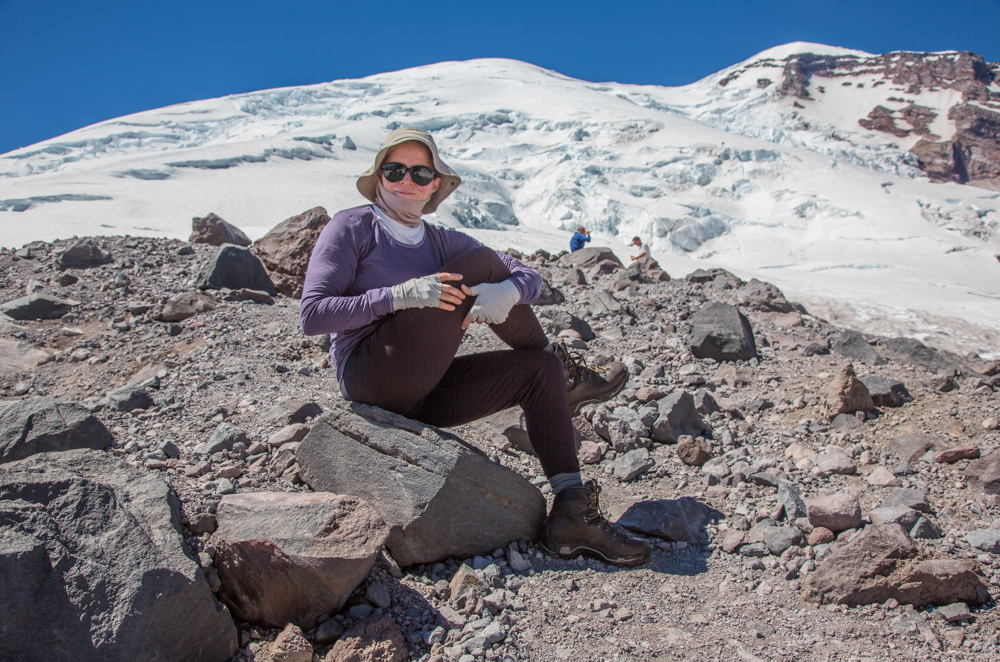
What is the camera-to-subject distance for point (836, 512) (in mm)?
2428

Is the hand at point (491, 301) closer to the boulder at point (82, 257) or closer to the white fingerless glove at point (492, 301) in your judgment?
the white fingerless glove at point (492, 301)

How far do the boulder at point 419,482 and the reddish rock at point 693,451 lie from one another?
120cm

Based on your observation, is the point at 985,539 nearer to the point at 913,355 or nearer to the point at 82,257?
the point at 913,355

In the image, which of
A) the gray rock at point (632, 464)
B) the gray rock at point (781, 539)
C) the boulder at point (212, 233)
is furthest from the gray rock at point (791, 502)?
the boulder at point (212, 233)

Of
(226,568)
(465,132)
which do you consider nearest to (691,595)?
(226,568)

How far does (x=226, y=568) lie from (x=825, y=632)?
1.82m

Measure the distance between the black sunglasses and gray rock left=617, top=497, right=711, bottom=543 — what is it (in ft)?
5.31

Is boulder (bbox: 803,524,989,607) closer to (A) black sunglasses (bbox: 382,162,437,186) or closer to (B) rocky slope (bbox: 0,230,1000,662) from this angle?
(B) rocky slope (bbox: 0,230,1000,662)

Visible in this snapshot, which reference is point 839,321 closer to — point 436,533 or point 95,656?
point 436,533

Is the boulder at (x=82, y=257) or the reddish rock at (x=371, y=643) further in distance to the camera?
the boulder at (x=82, y=257)

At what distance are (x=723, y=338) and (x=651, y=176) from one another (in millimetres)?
27977

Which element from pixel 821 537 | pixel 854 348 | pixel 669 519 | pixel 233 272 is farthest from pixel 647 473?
pixel 233 272

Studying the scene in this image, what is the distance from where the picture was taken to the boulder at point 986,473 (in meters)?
2.63

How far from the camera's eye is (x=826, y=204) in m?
26.8
